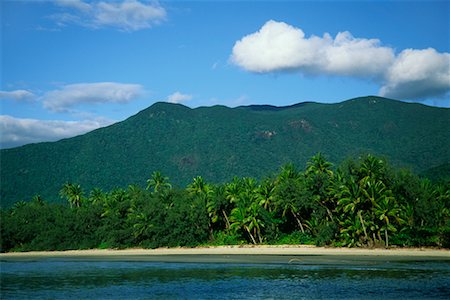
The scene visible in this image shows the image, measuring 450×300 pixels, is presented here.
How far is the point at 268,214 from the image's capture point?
96.4 meters

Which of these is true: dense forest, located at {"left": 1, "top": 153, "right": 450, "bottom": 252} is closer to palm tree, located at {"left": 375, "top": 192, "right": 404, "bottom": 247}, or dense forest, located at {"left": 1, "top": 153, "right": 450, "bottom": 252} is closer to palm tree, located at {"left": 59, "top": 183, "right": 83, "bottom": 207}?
palm tree, located at {"left": 375, "top": 192, "right": 404, "bottom": 247}

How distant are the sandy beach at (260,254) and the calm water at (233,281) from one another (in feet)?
22.5

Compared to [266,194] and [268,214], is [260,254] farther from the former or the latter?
[266,194]

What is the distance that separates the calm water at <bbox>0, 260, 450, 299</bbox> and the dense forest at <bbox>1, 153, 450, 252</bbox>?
17517 millimetres

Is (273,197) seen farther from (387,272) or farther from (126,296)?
(126,296)

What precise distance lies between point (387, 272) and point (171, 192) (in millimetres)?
59864

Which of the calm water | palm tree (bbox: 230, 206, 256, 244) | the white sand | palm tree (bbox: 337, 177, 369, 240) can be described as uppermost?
palm tree (bbox: 337, 177, 369, 240)

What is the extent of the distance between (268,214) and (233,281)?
4557 cm

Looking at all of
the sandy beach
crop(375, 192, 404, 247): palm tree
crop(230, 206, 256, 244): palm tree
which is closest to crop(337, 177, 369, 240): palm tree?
crop(375, 192, 404, 247): palm tree

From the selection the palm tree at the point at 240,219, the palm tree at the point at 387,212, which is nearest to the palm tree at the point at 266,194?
the palm tree at the point at 240,219

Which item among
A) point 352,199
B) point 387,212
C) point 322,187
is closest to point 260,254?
point 322,187

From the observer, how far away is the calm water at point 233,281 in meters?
43.1

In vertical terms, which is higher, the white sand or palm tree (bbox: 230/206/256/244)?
palm tree (bbox: 230/206/256/244)

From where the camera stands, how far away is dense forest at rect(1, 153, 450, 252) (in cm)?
8225
